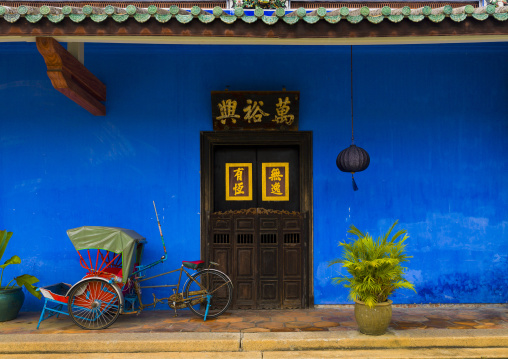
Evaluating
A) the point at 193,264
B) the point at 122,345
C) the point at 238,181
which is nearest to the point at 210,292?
the point at 193,264

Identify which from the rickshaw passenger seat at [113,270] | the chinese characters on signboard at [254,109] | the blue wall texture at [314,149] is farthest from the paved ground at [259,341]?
the chinese characters on signboard at [254,109]

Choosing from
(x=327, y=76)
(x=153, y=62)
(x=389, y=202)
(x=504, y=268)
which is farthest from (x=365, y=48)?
(x=504, y=268)

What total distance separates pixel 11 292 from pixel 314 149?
481 centimetres

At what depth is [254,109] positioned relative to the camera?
6883mm

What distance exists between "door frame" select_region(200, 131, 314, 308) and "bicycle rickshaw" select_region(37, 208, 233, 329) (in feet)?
2.41

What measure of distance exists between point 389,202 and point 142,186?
12.6 feet

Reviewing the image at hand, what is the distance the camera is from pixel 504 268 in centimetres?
697

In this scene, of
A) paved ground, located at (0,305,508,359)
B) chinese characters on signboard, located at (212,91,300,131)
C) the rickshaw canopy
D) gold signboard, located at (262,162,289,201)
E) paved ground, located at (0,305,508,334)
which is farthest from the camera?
gold signboard, located at (262,162,289,201)

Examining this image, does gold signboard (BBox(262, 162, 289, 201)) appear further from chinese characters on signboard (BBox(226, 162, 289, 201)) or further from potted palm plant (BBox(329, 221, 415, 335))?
potted palm plant (BBox(329, 221, 415, 335))

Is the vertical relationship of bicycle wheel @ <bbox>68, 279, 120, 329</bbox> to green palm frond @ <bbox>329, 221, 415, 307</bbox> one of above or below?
below

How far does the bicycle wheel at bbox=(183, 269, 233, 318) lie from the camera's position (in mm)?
6327

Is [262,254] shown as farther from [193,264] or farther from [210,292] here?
[193,264]

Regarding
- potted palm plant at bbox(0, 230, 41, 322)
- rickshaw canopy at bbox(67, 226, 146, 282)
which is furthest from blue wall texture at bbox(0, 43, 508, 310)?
rickshaw canopy at bbox(67, 226, 146, 282)

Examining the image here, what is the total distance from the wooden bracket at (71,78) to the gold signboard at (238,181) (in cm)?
217
